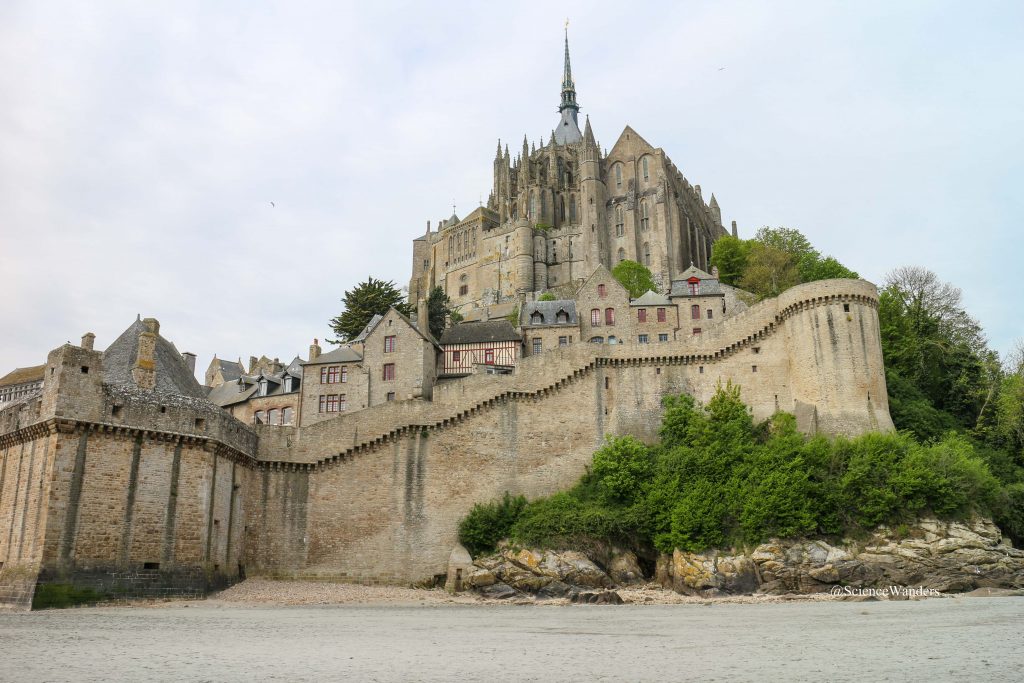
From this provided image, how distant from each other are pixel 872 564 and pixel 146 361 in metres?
26.6

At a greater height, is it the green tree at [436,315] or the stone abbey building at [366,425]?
the green tree at [436,315]

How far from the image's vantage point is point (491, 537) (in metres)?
31.8

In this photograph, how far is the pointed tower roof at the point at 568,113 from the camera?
311 feet

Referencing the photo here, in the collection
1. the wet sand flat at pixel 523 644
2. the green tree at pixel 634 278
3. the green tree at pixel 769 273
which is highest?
the green tree at pixel 634 278

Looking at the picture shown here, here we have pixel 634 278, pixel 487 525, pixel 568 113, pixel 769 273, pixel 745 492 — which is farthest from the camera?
pixel 568 113

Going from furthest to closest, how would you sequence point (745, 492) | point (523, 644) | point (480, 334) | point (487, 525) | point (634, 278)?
point (634, 278)
point (480, 334)
point (487, 525)
point (745, 492)
point (523, 644)

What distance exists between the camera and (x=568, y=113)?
9906 centimetres

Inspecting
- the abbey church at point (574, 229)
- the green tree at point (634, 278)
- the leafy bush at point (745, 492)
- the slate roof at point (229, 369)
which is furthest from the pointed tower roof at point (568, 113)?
the leafy bush at point (745, 492)

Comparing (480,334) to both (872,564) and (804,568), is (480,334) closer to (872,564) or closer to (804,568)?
(804,568)

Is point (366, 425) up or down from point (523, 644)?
up

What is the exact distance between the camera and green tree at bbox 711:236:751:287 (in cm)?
6050

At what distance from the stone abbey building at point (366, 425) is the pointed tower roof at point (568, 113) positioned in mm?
50103

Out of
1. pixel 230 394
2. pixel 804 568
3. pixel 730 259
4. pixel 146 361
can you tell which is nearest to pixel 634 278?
pixel 730 259

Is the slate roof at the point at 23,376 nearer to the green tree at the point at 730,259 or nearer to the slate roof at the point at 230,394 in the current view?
the slate roof at the point at 230,394
